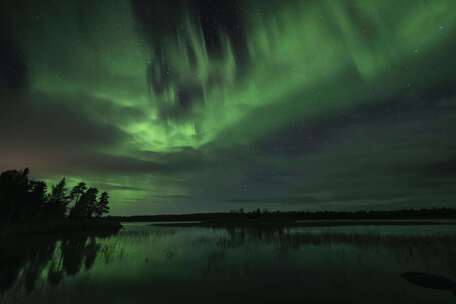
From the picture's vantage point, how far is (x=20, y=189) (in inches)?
2559

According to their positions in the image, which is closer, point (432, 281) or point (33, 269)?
point (432, 281)

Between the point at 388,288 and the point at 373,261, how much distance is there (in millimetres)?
6291

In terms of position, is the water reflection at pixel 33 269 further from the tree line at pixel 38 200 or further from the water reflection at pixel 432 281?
the tree line at pixel 38 200

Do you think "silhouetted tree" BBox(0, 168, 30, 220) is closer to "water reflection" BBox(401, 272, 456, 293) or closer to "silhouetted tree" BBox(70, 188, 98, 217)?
"silhouetted tree" BBox(70, 188, 98, 217)

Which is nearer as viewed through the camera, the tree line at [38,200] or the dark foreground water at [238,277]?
the dark foreground water at [238,277]

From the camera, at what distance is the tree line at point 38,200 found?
62219 millimetres

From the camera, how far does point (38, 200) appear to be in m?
78.1

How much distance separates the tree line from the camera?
204 ft

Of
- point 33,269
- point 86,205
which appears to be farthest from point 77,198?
point 33,269

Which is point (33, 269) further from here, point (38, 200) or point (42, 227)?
point (38, 200)

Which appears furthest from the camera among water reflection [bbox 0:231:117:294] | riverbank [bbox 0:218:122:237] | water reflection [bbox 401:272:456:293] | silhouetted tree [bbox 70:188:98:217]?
silhouetted tree [bbox 70:188:98:217]

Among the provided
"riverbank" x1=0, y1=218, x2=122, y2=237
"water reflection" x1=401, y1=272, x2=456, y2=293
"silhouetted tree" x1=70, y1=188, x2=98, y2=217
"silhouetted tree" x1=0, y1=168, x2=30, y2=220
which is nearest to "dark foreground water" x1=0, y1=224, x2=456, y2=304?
"water reflection" x1=401, y1=272, x2=456, y2=293

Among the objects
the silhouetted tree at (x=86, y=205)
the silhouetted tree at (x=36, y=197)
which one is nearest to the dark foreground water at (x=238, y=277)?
the silhouetted tree at (x=36, y=197)

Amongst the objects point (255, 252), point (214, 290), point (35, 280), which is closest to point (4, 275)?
point (35, 280)
